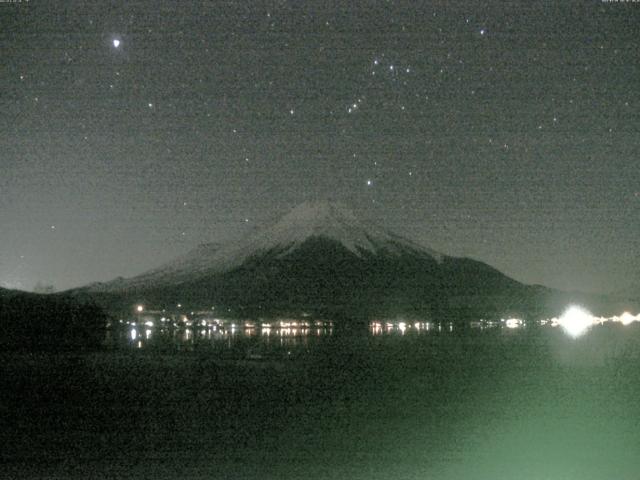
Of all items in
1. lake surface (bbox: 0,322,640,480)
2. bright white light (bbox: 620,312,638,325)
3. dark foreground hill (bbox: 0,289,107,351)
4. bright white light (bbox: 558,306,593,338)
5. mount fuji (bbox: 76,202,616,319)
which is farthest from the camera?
mount fuji (bbox: 76,202,616,319)

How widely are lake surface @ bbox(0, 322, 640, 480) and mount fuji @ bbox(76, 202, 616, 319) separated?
108 meters

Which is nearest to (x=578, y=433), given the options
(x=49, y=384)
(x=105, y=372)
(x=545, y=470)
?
(x=545, y=470)

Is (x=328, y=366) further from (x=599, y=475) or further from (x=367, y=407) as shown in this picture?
(x=599, y=475)

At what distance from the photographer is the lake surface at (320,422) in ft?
29.6

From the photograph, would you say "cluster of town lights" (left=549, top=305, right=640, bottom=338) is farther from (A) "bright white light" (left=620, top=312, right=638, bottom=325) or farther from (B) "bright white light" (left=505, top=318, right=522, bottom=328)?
(B) "bright white light" (left=505, top=318, right=522, bottom=328)

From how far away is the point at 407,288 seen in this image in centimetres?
16662

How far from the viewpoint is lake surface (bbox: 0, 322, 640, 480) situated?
9031 millimetres

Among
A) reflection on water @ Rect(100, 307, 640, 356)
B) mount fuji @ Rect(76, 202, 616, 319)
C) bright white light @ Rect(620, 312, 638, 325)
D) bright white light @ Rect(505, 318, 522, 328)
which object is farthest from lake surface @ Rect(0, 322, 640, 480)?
mount fuji @ Rect(76, 202, 616, 319)

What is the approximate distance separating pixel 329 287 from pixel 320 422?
15543 centimetres

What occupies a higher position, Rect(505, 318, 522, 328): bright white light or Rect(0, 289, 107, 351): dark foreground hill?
Rect(0, 289, 107, 351): dark foreground hill

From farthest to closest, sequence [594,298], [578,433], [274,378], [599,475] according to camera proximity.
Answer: [594,298] → [274,378] → [578,433] → [599,475]

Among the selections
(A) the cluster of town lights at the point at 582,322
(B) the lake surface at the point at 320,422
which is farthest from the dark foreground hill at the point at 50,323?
(A) the cluster of town lights at the point at 582,322

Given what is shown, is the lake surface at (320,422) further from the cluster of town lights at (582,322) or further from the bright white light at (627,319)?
the bright white light at (627,319)

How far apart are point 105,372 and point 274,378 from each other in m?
4.35
